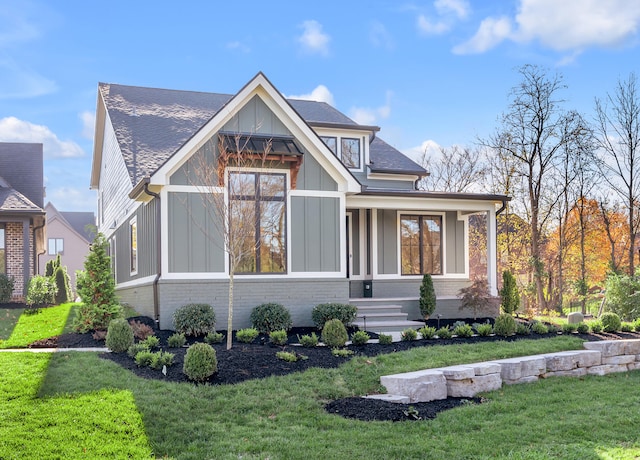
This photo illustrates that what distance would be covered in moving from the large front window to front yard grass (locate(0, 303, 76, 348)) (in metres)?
3.95

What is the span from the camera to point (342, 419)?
282 inches

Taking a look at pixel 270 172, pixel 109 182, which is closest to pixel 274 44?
pixel 270 172

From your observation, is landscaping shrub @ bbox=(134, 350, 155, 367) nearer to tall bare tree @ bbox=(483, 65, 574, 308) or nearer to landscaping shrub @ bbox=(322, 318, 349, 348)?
landscaping shrub @ bbox=(322, 318, 349, 348)

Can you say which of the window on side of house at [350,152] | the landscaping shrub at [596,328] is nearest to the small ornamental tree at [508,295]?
the landscaping shrub at [596,328]

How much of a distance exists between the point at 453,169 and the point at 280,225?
2123 centimetres

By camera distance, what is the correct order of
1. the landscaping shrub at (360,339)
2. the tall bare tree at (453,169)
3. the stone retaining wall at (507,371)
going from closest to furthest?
the stone retaining wall at (507,371)
the landscaping shrub at (360,339)
the tall bare tree at (453,169)

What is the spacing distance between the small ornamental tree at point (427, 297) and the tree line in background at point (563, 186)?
18.9ft

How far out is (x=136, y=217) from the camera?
1567cm

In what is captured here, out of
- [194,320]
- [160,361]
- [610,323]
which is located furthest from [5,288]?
[610,323]

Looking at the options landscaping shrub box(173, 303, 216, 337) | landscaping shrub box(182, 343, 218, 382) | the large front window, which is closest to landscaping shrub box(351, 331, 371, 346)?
the large front window

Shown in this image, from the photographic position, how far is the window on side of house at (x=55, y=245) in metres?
46.7

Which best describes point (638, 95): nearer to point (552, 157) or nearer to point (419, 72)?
point (552, 157)

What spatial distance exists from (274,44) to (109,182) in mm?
8801

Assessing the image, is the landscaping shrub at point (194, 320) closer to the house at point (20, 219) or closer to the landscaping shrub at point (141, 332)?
the landscaping shrub at point (141, 332)
